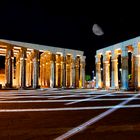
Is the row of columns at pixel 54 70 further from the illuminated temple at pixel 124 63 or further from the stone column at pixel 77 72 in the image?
the illuminated temple at pixel 124 63

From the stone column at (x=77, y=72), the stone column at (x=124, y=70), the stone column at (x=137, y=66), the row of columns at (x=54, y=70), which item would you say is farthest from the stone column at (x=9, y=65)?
the stone column at (x=137, y=66)

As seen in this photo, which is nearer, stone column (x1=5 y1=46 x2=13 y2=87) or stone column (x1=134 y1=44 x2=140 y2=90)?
stone column (x1=134 y1=44 x2=140 y2=90)

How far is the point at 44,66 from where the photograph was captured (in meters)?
53.0

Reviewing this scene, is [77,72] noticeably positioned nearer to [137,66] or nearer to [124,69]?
[124,69]

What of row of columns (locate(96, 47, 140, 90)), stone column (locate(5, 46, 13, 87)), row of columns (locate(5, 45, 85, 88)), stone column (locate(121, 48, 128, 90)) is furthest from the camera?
row of columns (locate(5, 45, 85, 88))

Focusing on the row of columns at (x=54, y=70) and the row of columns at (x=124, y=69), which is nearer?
the row of columns at (x=124, y=69)

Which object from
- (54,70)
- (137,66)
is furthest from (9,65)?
(137,66)

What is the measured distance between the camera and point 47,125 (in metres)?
7.47

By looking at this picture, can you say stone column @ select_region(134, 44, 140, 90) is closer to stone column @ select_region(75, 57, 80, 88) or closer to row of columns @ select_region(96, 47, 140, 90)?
row of columns @ select_region(96, 47, 140, 90)

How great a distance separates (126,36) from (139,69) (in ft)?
16.9

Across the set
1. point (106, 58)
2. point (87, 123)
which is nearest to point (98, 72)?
point (106, 58)

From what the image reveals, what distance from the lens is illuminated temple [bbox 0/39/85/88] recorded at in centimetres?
4091

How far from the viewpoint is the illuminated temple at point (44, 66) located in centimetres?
4091

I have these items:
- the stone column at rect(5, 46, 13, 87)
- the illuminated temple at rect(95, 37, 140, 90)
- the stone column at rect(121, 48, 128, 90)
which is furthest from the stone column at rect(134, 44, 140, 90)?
the stone column at rect(5, 46, 13, 87)
